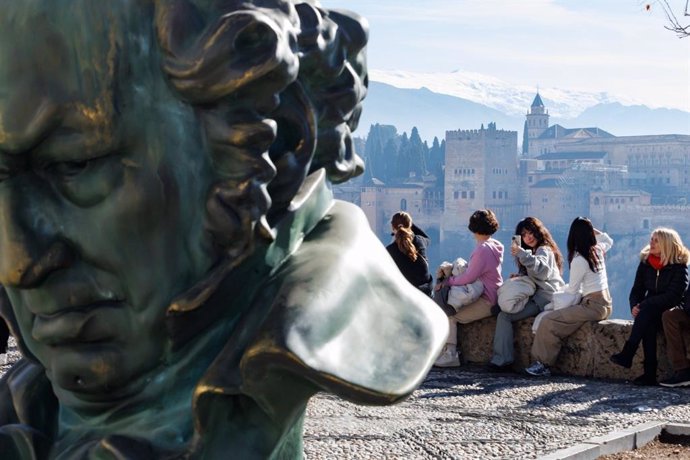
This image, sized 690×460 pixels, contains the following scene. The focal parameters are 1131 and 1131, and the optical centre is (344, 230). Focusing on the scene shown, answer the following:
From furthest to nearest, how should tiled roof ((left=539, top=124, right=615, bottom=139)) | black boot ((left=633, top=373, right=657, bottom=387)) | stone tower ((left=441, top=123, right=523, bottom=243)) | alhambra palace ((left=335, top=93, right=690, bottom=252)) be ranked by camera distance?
1. tiled roof ((left=539, top=124, right=615, bottom=139))
2. stone tower ((left=441, top=123, right=523, bottom=243))
3. alhambra palace ((left=335, top=93, right=690, bottom=252))
4. black boot ((left=633, top=373, right=657, bottom=387))

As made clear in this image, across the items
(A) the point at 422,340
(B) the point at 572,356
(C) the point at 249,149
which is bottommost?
(B) the point at 572,356

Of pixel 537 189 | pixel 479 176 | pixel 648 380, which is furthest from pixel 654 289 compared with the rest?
pixel 537 189

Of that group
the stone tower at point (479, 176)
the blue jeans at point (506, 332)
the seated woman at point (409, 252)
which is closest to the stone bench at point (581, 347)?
the blue jeans at point (506, 332)

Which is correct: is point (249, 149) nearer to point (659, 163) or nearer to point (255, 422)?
point (255, 422)

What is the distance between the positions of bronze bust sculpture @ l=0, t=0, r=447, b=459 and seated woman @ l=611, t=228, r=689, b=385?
23.6 ft

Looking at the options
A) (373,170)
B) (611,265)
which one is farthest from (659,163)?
(373,170)

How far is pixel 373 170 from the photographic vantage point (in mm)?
119250

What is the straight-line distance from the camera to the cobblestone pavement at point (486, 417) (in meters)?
6.75

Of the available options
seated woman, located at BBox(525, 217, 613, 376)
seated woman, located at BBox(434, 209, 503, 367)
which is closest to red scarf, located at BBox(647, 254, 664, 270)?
seated woman, located at BBox(525, 217, 613, 376)

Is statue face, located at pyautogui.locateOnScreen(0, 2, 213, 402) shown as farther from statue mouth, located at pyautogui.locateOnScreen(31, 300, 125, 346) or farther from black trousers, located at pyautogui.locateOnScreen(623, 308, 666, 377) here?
black trousers, located at pyautogui.locateOnScreen(623, 308, 666, 377)

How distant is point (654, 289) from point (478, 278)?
1.46 meters

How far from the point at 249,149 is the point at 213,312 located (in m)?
0.21

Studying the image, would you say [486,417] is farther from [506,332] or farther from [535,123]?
[535,123]

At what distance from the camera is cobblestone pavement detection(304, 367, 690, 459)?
6.75m
